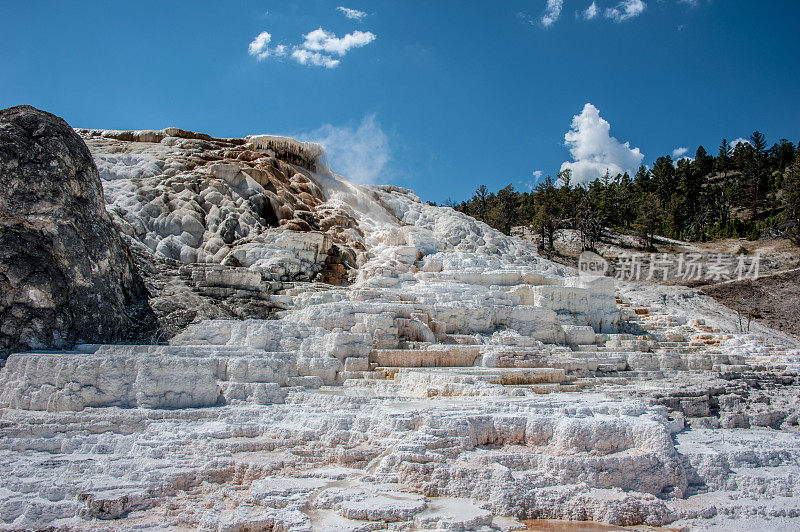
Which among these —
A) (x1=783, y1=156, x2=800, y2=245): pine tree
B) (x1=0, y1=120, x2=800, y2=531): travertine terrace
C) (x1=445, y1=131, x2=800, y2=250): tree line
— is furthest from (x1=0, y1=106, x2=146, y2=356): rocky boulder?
(x1=783, y1=156, x2=800, y2=245): pine tree

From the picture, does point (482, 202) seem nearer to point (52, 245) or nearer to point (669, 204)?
point (669, 204)

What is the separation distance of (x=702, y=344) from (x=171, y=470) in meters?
13.4

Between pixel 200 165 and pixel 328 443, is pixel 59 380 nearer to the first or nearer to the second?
pixel 328 443

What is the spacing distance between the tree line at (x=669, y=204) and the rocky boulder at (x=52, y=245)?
2079 centimetres

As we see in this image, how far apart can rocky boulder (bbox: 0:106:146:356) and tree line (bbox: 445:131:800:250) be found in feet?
68.2

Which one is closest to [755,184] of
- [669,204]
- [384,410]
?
[669,204]

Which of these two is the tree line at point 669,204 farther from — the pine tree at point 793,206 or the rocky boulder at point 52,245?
→ the rocky boulder at point 52,245

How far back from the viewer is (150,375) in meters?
7.14

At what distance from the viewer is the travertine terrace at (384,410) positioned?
5059mm

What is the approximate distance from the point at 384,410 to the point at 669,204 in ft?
100

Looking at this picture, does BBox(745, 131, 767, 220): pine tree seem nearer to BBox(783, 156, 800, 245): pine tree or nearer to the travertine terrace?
BBox(783, 156, 800, 245): pine tree

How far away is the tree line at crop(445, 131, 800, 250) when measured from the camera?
2783cm

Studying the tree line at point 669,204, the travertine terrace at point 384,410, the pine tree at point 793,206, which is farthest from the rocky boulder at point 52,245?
the pine tree at point 793,206

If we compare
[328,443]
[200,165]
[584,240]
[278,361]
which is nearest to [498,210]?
[584,240]
